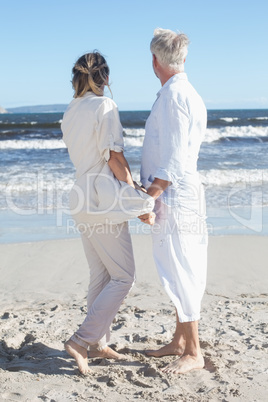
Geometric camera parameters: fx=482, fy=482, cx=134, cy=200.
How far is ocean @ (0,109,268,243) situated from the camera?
21.6 feet

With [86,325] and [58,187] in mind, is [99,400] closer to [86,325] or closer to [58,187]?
[86,325]

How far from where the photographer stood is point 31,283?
461cm

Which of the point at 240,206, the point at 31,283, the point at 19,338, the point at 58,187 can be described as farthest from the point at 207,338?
the point at 58,187

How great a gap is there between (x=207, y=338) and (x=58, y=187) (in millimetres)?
7084

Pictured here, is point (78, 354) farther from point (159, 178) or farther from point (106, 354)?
point (159, 178)

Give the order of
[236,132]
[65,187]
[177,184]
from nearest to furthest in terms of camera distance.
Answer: [177,184] < [65,187] < [236,132]

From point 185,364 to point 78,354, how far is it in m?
0.62

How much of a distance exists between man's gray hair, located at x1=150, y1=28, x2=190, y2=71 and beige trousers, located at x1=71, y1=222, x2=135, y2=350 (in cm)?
93

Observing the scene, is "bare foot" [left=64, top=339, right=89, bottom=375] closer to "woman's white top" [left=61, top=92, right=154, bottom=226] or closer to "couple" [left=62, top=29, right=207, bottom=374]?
"couple" [left=62, top=29, right=207, bottom=374]

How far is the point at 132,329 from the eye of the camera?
136 inches

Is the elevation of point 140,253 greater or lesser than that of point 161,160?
lesser

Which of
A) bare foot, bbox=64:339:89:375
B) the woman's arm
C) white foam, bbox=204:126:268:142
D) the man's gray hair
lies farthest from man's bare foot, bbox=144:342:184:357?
white foam, bbox=204:126:268:142

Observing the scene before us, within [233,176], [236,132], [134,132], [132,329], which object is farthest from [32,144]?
[132,329]

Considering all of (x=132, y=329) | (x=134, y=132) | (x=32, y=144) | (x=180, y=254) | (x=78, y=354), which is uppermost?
(x=180, y=254)
